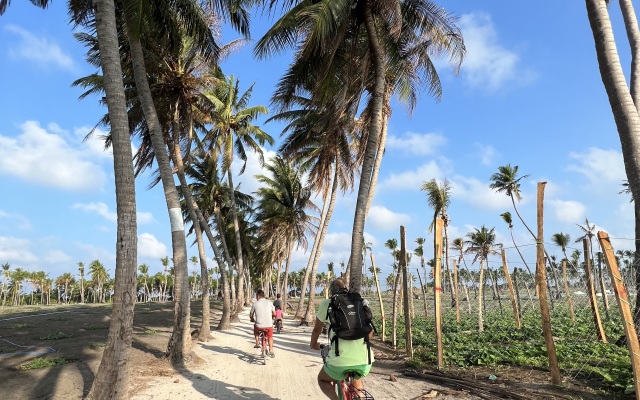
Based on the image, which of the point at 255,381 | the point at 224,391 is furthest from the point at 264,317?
the point at 224,391

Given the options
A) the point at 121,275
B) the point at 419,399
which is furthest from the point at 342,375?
the point at 121,275

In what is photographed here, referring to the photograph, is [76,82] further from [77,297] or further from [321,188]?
[77,297]

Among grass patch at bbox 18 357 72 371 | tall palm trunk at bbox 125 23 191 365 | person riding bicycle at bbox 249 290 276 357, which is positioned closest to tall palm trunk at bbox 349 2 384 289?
person riding bicycle at bbox 249 290 276 357

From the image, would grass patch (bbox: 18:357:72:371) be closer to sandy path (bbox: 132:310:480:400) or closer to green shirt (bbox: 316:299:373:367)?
sandy path (bbox: 132:310:480:400)

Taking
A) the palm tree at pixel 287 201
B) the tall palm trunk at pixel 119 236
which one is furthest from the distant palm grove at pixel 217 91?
the palm tree at pixel 287 201

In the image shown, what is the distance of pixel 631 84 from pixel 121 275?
10.6m

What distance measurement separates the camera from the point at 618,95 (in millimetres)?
6613

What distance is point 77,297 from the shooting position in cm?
9950

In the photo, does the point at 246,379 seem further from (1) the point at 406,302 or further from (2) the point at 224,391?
(1) the point at 406,302

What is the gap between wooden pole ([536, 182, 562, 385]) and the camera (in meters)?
6.04

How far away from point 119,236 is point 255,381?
3839 millimetres

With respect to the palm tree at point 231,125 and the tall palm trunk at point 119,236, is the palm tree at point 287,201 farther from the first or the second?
the tall palm trunk at point 119,236

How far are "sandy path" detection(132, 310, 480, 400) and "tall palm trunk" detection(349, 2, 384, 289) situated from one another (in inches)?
93.2

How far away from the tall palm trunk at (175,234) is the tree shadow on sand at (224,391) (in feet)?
5.03
